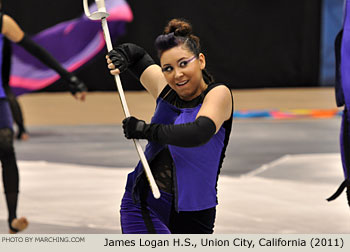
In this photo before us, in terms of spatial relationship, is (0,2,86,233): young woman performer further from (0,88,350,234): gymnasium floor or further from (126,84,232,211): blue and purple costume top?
(126,84,232,211): blue and purple costume top

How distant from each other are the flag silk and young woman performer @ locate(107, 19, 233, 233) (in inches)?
317

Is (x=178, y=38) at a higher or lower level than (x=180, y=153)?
higher

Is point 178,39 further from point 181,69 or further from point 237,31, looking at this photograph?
point 237,31

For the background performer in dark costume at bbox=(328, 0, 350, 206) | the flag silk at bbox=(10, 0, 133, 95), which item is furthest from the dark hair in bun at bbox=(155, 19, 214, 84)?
the flag silk at bbox=(10, 0, 133, 95)

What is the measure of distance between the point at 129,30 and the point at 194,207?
13796 millimetres

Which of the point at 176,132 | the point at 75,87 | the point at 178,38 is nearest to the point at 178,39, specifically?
the point at 178,38

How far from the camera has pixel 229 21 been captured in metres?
16.8

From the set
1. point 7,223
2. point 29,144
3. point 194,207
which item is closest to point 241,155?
point 29,144

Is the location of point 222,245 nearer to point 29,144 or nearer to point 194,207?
point 194,207

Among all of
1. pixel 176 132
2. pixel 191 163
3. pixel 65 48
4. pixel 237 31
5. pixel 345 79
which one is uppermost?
pixel 176 132

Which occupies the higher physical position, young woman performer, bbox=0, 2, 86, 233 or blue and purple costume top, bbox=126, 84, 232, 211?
blue and purple costume top, bbox=126, 84, 232, 211

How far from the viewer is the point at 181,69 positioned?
3.06 metres

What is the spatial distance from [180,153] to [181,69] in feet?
1.06

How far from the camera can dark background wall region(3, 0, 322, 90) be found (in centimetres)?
1655
